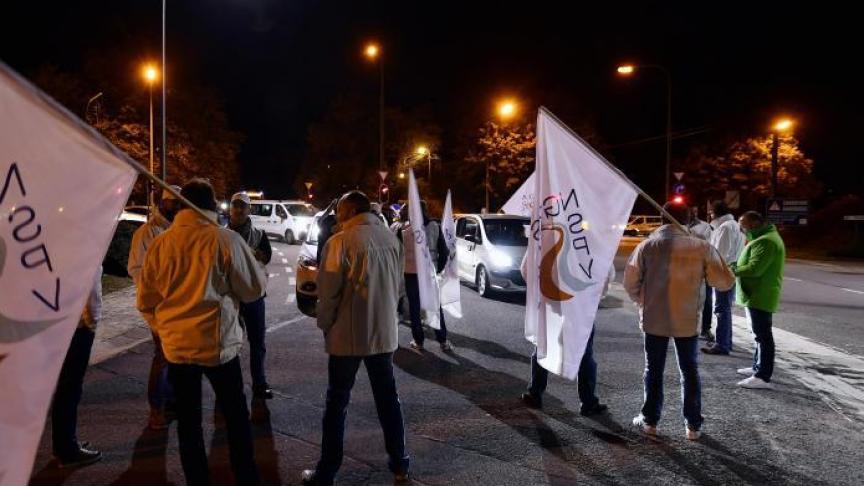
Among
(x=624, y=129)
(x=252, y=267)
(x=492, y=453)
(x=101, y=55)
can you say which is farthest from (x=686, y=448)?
(x=624, y=129)

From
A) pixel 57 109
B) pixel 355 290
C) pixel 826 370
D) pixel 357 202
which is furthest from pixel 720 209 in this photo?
pixel 57 109

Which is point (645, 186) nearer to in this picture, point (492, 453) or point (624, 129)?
point (624, 129)

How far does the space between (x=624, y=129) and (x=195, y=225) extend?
49.4 m

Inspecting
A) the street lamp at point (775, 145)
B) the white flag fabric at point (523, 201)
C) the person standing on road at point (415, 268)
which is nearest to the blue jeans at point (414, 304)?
the person standing on road at point (415, 268)

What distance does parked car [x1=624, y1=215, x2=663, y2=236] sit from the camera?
3994cm

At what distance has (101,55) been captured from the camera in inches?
1240

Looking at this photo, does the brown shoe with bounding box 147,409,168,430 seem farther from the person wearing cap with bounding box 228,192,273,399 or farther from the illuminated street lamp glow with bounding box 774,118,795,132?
the illuminated street lamp glow with bounding box 774,118,795,132

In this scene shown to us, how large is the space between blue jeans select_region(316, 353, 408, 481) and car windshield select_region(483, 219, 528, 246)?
8754 millimetres

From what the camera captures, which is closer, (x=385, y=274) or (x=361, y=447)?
(x=385, y=274)

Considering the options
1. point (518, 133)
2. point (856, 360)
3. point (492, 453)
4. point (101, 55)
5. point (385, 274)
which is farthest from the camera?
point (518, 133)

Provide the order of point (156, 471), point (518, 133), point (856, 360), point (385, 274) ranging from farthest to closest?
1. point (518, 133)
2. point (856, 360)
3. point (156, 471)
4. point (385, 274)

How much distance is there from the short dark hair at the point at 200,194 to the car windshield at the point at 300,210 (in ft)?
84.0

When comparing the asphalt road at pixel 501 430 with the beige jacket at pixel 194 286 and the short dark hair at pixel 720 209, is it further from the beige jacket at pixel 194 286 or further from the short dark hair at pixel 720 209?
the short dark hair at pixel 720 209

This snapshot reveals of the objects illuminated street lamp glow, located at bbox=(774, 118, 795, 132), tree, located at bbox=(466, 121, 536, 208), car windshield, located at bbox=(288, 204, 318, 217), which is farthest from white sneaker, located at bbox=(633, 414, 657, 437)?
tree, located at bbox=(466, 121, 536, 208)
